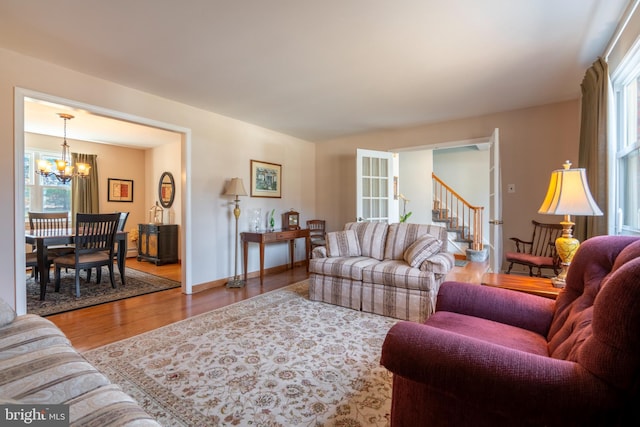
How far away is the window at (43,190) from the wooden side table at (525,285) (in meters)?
7.05

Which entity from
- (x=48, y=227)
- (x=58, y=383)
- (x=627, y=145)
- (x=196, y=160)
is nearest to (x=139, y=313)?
(x=196, y=160)

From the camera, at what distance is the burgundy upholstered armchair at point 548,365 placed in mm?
758

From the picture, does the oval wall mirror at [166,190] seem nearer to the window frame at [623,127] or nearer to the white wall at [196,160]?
the white wall at [196,160]

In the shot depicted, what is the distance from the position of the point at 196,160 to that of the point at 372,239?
8.10ft

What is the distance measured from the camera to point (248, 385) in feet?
5.80

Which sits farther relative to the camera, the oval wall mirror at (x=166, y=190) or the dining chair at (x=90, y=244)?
the oval wall mirror at (x=166, y=190)

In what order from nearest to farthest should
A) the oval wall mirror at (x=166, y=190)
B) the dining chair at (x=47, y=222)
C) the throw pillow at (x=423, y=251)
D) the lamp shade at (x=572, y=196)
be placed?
1. the lamp shade at (x=572, y=196)
2. the throw pillow at (x=423, y=251)
3. the dining chair at (x=47, y=222)
4. the oval wall mirror at (x=166, y=190)

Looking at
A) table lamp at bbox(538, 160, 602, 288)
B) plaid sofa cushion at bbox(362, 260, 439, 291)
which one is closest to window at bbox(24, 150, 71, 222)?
plaid sofa cushion at bbox(362, 260, 439, 291)

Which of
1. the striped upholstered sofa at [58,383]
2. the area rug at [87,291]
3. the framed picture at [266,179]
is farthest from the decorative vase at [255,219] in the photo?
the striped upholstered sofa at [58,383]

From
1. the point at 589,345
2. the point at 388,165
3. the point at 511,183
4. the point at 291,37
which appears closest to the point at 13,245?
the point at 291,37

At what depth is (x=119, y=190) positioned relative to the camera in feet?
20.4

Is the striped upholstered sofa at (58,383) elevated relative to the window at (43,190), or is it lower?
lower

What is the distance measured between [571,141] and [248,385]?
169 inches

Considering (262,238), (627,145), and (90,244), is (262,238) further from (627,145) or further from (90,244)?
(627,145)
